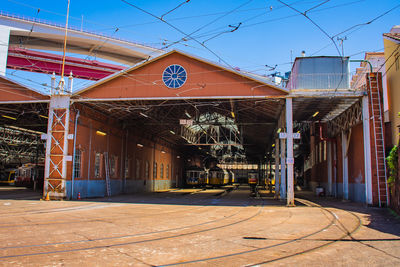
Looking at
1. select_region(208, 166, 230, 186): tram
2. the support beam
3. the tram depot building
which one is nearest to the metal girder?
the tram depot building

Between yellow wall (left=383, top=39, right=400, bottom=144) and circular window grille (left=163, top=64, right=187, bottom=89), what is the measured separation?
42.8 feet

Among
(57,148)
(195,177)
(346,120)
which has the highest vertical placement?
(346,120)

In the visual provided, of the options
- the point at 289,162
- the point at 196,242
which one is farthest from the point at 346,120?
the point at 196,242

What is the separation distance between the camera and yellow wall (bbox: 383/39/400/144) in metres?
20.0

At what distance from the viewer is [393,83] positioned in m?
20.7

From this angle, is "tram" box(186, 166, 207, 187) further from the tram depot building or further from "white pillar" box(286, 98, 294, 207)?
"white pillar" box(286, 98, 294, 207)

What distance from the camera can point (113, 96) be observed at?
24.6m

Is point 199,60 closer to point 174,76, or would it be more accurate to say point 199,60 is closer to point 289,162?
point 174,76

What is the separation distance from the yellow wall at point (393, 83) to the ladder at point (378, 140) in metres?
0.81

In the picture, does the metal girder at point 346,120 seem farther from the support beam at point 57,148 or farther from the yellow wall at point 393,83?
the support beam at point 57,148

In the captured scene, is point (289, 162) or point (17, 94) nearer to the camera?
point (289, 162)

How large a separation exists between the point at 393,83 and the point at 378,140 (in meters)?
3.62

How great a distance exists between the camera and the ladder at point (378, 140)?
19.7 metres

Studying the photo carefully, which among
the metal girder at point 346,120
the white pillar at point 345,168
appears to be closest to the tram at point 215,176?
the metal girder at point 346,120
